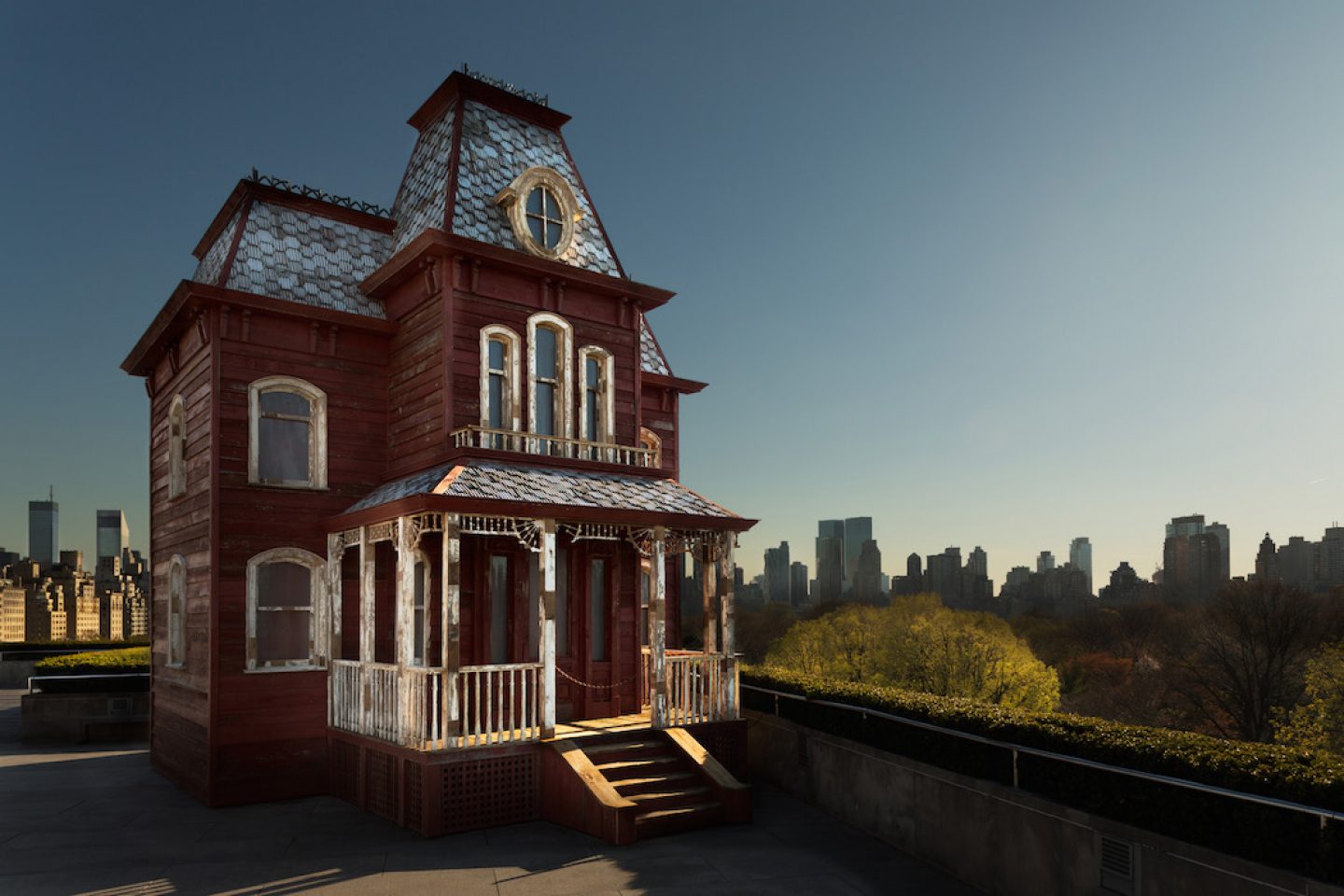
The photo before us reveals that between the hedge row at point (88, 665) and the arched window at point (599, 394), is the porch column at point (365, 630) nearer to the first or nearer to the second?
the arched window at point (599, 394)

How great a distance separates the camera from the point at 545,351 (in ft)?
50.9

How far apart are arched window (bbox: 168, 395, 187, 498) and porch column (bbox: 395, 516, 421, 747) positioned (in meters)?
5.53

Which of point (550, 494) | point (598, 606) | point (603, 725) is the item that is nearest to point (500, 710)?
point (603, 725)

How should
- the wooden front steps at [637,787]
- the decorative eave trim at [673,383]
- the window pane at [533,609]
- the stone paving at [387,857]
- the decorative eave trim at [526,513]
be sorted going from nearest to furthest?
the stone paving at [387,857]
the wooden front steps at [637,787]
the decorative eave trim at [526,513]
the window pane at [533,609]
the decorative eave trim at [673,383]

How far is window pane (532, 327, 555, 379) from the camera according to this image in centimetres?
1540

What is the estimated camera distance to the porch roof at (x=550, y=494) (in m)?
12.6

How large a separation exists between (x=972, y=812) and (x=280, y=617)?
33.4 feet

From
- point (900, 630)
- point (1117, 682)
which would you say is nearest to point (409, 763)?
point (900, 630)

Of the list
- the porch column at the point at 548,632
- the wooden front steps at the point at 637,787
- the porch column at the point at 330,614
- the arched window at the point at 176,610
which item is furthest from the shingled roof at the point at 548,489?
the arched window at the point at 176,610

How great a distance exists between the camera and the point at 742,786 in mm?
12594

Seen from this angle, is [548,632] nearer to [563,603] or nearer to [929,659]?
[563,603]

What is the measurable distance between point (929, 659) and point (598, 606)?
33.5 metres

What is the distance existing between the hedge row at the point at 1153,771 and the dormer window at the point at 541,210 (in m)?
8.83

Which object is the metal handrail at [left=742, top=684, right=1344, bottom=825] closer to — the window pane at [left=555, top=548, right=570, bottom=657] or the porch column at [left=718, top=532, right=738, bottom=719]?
the porch column at [left=718, top=532, right=738, bottom=719]
